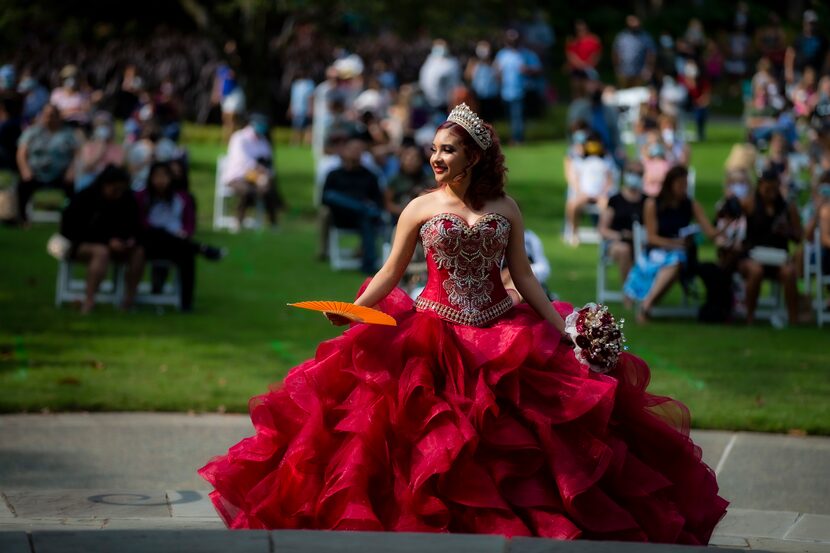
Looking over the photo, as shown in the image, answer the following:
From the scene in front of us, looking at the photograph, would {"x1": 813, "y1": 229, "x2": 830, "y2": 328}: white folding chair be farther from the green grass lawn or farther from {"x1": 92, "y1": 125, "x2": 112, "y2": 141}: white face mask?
{"x1": 92, "y1": 125, "x2": 112, "y2": 141}: white face mask

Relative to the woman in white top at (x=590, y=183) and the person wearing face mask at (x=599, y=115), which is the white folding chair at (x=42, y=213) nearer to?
the woman in white top at (x=590, y=183)

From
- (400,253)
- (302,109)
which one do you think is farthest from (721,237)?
(302,109)

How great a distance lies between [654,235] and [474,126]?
7725 millimetres

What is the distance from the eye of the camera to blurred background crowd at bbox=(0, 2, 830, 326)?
14.0 meters

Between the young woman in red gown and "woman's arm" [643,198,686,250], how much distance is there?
24.0 ft

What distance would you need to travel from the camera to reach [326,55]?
34.4m

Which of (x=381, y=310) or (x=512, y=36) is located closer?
(x=381, y=310)

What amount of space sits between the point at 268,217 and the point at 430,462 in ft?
51.3

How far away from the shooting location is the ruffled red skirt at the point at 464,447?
6156 millimetres

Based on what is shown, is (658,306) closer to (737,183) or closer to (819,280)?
(819,280)

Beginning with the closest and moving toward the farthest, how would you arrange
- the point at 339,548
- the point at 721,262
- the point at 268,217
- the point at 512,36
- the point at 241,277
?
the point at 339,548 → the point at 721,262 → the point at 241,277 → the point at 268,217 → the point at 512,36

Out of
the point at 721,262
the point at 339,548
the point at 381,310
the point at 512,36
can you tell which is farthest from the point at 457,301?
the point at 512,36

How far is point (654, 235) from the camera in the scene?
14094mm

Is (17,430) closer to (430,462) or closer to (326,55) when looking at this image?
(430,462)
